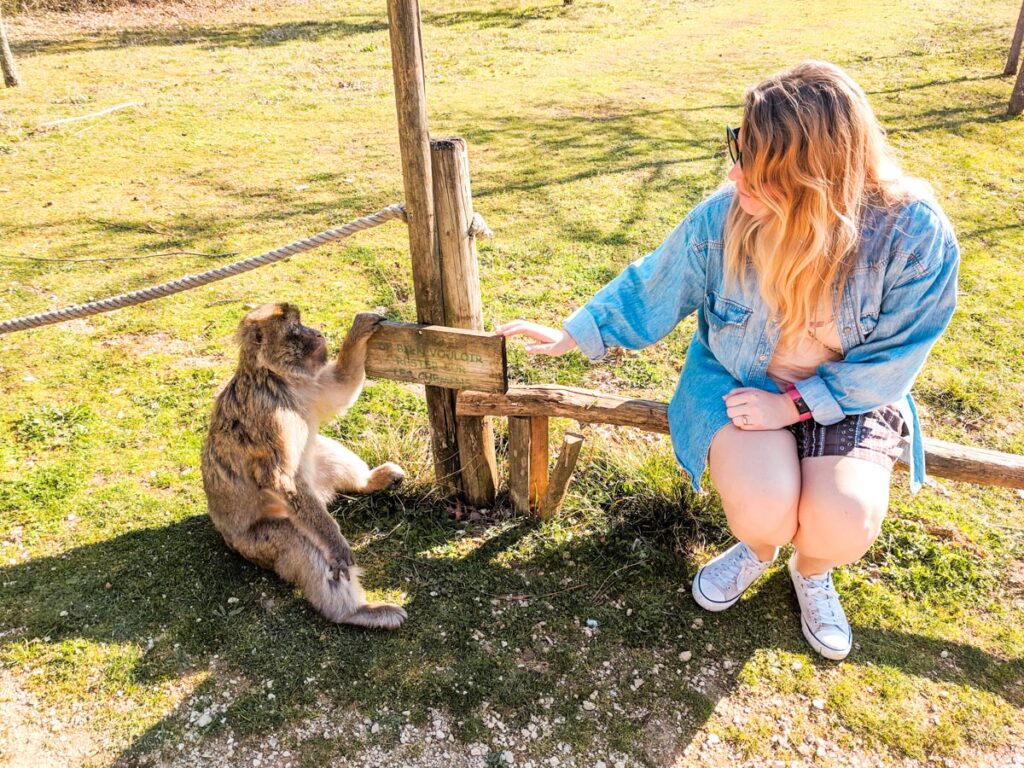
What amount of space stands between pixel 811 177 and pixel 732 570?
1.71 meters

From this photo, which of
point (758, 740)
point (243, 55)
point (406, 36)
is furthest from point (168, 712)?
point (243, 55)

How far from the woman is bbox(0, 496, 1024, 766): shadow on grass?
0.51 m

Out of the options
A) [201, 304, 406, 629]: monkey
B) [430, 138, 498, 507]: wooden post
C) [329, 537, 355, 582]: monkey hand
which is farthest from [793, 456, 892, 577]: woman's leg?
[329, 537, 355, 582]: monkey hand

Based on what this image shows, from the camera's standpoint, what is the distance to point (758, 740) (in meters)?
2.64

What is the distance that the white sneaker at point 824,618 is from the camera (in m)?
2.89

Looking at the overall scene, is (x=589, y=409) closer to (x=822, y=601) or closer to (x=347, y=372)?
(x=347, y=372)

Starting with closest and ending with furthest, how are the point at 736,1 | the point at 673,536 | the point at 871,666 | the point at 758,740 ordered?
1. the point at 758,740
2. the point at 871,666
3. the point at 673,536
4. the point at 736,1

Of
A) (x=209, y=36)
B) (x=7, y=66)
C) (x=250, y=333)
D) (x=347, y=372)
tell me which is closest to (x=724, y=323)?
(x=347, y=372)

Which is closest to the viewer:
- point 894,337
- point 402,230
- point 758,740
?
point 894,337

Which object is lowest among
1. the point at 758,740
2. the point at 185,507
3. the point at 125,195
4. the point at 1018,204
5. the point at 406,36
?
the point at 758,740

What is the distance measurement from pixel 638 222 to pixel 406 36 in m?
4.26

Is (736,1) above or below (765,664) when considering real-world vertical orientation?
above

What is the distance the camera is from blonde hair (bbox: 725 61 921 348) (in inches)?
84.0

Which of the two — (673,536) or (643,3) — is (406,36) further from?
(643,3)
